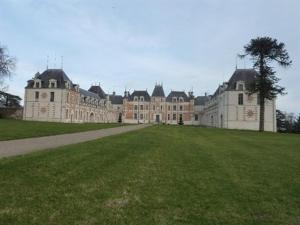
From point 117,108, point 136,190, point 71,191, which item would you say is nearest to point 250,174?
point 136,190

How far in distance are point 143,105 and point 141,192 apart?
92092 mm

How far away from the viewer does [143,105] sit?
325 ft

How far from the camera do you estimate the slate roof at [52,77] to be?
6706 cm

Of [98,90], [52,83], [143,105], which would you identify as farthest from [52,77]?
[143,105]

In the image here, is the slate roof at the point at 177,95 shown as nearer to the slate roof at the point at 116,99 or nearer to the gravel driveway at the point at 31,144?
the slate roof at the point at 116,99

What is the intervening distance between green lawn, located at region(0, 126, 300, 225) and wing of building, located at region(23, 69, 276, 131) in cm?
3983

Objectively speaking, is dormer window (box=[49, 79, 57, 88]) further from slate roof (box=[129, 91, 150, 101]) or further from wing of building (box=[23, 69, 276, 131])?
slate roof (box=[129, 91, 150, 101])

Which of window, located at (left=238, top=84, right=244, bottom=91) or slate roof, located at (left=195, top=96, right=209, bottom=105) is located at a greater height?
slate roof, located at (left=195, top=96, right=209, bottom=105)

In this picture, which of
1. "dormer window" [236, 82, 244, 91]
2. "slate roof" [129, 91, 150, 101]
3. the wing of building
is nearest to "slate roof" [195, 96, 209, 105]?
the wing of building

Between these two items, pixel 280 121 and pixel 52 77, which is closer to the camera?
pixel 52 77


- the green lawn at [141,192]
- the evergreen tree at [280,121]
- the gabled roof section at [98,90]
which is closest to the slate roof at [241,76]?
the evergreen tree at [280,121]

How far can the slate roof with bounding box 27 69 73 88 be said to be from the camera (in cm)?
6706

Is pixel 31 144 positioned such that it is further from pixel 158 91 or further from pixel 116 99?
pixel 116 99

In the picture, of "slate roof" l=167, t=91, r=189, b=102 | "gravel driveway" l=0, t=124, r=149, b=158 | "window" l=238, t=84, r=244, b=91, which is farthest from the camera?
"slate roof" l=167, t=91, r=189, b=102
